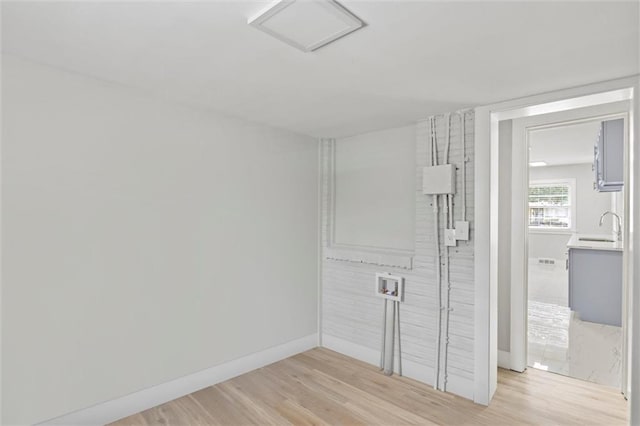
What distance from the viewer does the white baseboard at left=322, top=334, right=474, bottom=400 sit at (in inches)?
110

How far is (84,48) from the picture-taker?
6.14 feet

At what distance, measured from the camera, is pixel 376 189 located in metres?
3.64

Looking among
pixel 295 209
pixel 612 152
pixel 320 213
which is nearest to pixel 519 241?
pixel 320 213

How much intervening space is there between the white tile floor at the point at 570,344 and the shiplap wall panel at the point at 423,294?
1.18m

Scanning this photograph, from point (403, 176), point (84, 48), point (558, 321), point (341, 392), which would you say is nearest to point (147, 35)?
point (84, 48)

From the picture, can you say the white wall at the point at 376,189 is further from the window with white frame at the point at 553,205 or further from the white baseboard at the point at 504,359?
the window with white frame at the point at 553,205

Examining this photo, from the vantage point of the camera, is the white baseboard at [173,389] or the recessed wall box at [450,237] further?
the recessed wall box at [450,237]

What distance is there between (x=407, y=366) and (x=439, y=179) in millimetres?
1694

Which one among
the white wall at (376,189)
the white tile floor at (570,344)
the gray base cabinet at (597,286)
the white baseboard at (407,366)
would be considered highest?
the white wall at (376,189)

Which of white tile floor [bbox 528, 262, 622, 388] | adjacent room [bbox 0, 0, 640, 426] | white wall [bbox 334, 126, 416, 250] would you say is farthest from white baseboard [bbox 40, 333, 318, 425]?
white tile floor [bbox 528, 262, 622, 388]

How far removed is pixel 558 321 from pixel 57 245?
568cm

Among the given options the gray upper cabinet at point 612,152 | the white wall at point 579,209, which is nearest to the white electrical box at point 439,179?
the gray upper cabinet at point 612,152

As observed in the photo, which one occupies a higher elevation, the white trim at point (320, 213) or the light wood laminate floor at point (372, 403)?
the white trim at point (320, 213)

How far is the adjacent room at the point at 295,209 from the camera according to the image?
1730mm
